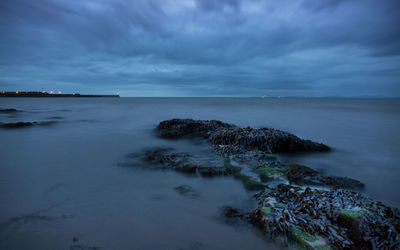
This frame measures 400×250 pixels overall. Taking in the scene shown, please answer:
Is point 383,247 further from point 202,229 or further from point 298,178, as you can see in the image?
point 202,229

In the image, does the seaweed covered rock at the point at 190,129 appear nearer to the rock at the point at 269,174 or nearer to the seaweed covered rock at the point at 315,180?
the rock at the point at 269,174

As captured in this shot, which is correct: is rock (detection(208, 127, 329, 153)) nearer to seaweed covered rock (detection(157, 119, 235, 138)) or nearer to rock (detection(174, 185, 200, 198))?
seaweed covered rock (detection(157, 119, 235, 138))

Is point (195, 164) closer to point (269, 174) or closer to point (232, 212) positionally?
point (269, 174)

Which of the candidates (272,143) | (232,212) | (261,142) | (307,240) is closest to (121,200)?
(232,212)

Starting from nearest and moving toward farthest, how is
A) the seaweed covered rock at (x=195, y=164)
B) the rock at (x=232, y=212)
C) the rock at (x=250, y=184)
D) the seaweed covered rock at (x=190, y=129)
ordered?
1. the rock at (x=232, y=212)
2. the rock at (x=250, y=184)
3. the seaweed covered rock at (x=195, y=164)
4. the seaweed covered rock at (x=190, y=129)

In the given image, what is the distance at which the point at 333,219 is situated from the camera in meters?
2.36

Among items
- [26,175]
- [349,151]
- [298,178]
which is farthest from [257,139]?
[26,175]

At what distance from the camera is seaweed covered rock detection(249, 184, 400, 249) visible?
209 centimetres

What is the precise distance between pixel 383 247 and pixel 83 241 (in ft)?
10.3

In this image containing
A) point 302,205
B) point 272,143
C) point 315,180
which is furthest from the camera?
point 272,143

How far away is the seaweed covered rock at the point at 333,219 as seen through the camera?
82.1 inches

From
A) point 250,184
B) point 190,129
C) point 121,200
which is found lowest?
point 121,200

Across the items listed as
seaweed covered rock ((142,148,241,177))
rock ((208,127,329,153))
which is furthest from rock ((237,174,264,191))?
rock ((208,127,329,153))

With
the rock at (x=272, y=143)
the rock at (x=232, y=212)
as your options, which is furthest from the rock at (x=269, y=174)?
the rock at (x=272, y=143)
